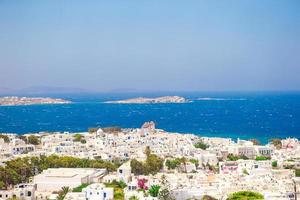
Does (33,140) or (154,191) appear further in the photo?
(33,140)

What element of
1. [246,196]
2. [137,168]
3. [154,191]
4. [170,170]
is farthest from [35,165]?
[246,196]

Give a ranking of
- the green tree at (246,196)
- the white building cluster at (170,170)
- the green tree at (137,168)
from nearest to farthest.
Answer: the green tree at (246,196) → the white building cluster at (170,170) → the green tree at (137,168)

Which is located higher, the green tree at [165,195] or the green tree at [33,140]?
the green tree at [33,140]

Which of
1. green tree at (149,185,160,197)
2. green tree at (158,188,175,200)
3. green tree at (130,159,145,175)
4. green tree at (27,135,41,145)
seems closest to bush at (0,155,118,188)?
green tree at (130,159,145,175)

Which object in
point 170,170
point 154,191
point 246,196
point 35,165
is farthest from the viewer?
point 170,170

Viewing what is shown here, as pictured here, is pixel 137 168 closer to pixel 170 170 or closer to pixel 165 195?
pixel 170 170

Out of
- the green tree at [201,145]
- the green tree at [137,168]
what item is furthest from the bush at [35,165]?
the green tree at [201,145]

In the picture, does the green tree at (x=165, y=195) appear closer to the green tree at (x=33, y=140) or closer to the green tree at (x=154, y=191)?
the green tree at (x=154, y=191)

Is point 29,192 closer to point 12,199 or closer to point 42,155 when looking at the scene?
point 12,199

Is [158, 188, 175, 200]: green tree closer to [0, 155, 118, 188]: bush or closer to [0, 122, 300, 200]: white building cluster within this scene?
[0, 122, 300, 200]: white building cluster
